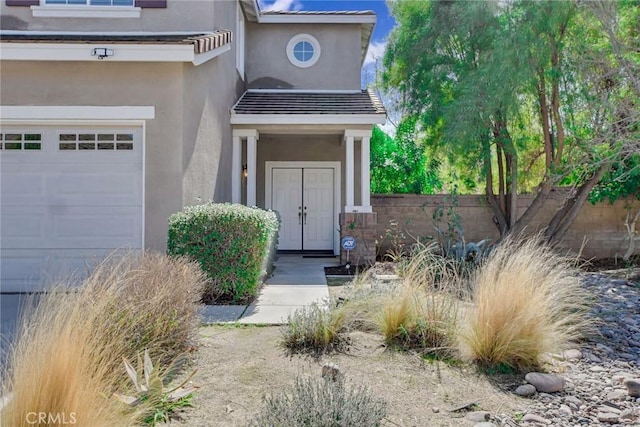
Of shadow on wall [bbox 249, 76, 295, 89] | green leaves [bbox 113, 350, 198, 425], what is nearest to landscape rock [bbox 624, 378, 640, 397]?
green leaves [bbox 113, 350, 198, 425]

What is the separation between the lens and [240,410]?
3.16 m

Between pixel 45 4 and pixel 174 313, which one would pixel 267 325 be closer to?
pixel 174 313

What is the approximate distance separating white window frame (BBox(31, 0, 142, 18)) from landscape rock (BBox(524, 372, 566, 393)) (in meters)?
8.75

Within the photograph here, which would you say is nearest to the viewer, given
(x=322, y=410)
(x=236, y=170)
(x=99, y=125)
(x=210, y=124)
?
(x=322, y=410)

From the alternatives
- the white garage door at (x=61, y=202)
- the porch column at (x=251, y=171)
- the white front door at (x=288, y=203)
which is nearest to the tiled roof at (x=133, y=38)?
the white garage door at (x=61, y=202)

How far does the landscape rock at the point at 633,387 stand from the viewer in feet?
12.1

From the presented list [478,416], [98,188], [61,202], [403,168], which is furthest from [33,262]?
[403,168]

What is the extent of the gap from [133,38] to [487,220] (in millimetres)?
9569

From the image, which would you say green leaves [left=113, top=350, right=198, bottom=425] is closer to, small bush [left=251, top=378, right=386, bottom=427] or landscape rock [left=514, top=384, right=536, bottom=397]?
small bush [left=251, top=378, right=386, bottom=427]

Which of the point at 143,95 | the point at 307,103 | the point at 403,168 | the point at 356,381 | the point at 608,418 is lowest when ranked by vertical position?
the point at 608,418

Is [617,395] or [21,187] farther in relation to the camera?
[21,187]

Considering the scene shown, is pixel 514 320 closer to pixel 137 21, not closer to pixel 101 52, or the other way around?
pixel 101 52

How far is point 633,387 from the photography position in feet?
12.2

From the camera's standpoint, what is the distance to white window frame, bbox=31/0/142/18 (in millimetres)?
8164
